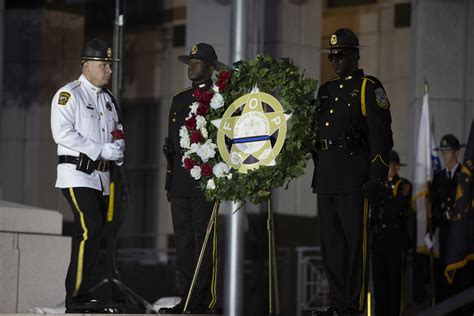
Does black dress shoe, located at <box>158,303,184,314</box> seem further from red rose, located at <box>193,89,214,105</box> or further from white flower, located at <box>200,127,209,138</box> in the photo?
red rose, located at <box>193,89,214,105</box>

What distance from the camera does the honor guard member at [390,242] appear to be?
11875mm

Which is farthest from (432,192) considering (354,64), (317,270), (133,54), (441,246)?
(133,54)

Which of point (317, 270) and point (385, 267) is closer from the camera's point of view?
point (385, 267)

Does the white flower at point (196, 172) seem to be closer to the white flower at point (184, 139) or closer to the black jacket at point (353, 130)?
the white flower at point (184, 139)

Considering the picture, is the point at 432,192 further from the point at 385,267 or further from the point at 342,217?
the point at 342,217

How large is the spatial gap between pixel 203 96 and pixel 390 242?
381 cm

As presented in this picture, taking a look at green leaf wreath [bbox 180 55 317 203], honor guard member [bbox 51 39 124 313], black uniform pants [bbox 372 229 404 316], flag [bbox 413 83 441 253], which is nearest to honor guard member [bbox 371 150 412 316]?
black uniform pants [bbox 372 229 404 316]

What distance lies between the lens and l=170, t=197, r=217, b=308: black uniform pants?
8.88m

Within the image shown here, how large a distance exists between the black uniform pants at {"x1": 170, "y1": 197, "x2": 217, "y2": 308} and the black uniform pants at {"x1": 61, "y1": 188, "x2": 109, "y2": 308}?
69 centimetres

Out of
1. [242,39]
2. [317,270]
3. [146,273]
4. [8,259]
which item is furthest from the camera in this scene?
[146,273]

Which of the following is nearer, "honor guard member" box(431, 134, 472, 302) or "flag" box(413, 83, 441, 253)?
"honor guard member" box(431, 134, 472, 302)

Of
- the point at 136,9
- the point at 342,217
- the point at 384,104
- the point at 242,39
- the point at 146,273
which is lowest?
the point at 146,273

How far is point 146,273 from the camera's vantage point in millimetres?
15453

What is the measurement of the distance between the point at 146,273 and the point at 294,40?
3.49 meters
